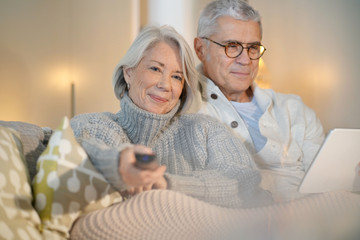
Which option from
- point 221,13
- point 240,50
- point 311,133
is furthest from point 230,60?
point 311,133

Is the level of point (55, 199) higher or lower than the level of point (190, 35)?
lower

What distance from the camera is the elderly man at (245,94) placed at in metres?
1.08

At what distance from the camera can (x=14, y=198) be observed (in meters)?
0.58

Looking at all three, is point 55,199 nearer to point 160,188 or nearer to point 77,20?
point 160,188

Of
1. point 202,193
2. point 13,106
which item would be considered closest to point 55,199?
point 202,193

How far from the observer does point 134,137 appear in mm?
903

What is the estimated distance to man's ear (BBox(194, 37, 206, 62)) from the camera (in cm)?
115

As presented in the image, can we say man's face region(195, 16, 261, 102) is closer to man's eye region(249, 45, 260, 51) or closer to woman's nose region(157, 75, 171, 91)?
man's eye region(249, 45, 260, 51)

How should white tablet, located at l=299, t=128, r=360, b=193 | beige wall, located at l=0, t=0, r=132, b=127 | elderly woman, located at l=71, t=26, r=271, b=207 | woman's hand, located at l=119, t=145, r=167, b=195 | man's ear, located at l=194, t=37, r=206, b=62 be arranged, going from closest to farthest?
woman's hand, located at l=119, t=145, r=167, b=195 → white tablet, located at l=299, t=128, r=360, b=193 → elderly woman, located at l=71, t=26, r=271, b=207 → man's ear, located at l=194, t=37, r=206, b=62 → beige wall, located at l=0, t=0, r=132, b=127

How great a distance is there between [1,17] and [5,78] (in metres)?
0.22

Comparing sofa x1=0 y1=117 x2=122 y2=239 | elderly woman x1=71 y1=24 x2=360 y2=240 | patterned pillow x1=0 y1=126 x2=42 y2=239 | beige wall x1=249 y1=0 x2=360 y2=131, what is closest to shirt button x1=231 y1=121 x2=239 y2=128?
elderly woman x1=71 y1=24 x2=360 y2=240

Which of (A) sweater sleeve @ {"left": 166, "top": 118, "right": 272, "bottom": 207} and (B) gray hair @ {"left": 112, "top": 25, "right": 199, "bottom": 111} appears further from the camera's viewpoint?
(B) gray hair @ {"left": 112, "top": 25, "right": 199, "bottom": 111}

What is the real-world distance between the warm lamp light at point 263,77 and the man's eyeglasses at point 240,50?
60 mm

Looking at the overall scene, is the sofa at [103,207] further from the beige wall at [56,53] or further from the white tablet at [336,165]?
the beige wall at [56,53]
